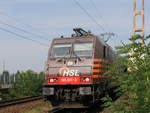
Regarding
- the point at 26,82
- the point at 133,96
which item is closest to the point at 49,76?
the point at 133,96

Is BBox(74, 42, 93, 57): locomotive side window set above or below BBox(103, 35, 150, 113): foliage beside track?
above

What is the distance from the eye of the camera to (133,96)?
5.08 metres

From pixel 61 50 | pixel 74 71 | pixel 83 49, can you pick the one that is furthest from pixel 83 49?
pixel 74 71

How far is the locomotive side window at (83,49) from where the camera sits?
11398 millimetres

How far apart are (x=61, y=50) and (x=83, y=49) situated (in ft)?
3.13

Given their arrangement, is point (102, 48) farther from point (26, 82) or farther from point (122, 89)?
point (26, 82)

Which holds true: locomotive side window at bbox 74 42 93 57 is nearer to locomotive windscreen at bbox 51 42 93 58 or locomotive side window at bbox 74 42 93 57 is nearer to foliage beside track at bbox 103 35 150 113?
locomotive windscreen at bbox 51 42 93 58

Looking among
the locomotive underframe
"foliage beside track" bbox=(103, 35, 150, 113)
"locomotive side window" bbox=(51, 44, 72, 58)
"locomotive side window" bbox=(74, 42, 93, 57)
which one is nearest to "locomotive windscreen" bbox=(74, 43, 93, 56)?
"locomotive side window" bbox=(74, 42, 93, 57)

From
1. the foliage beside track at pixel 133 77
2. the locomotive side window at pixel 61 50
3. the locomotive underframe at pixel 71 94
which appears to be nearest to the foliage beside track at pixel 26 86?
the locomotive side window at pixel 61 50

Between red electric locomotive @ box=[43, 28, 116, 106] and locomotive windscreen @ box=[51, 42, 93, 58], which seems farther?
locomotive windscreen @ box=[51, 42, 93, 58]

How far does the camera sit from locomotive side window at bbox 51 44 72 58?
458 inches

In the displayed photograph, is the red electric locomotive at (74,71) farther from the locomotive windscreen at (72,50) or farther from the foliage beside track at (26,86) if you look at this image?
the foliage beside track at (26,86)

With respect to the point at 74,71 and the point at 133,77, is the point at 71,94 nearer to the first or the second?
the point at 74,71

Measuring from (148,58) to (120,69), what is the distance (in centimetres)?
79
